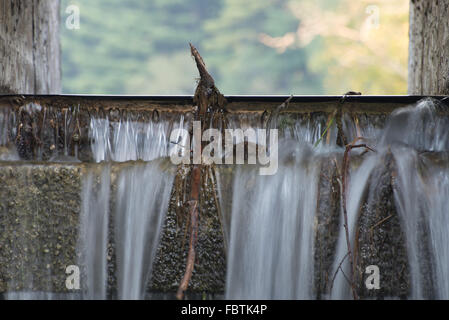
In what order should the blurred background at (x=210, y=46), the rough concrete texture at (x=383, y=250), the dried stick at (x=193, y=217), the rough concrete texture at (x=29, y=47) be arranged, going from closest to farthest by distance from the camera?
the dried stick at (x=193, y=217) < the rough concrete texture at (x=383, y=250) < the rough concrete texture at (x=29, y=47) < the blurred background at (x=210, y=46)

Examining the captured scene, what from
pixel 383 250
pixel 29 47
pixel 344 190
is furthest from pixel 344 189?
pixel 29 47

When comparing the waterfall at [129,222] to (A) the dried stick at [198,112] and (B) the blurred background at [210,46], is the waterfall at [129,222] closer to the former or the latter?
(A) the dried stick at [198,112]

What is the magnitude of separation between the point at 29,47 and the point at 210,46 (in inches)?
457

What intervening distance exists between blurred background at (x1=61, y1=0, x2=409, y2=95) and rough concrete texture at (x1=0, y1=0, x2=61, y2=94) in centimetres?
983

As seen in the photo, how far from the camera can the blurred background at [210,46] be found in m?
13.2

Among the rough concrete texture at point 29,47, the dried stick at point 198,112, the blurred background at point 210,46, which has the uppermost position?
the blurred background at point 210,46

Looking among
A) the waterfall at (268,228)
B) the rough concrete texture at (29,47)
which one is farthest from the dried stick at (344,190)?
the rough concrete texture at (29,47)

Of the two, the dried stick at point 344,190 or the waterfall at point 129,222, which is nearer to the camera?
the dried stick at point 344,190

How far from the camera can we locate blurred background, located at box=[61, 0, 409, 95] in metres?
13.2

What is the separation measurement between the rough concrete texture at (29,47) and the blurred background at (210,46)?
9826mm

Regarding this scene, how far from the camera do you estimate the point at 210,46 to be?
14375mm

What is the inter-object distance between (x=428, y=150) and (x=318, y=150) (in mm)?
585

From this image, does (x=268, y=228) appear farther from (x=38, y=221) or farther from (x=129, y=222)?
(x=38, y=221)

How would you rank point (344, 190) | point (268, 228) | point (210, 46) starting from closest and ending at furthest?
point (344, 190) < point (268, 228) < point (210, 46)
